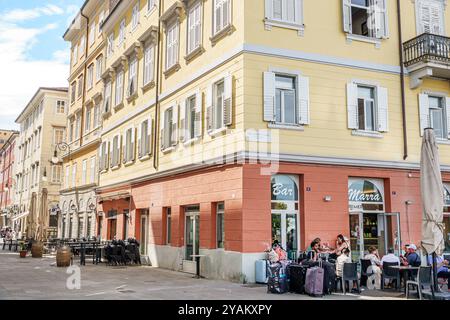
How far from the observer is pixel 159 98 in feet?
75.9

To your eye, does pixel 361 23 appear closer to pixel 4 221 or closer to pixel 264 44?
pixel 264 44

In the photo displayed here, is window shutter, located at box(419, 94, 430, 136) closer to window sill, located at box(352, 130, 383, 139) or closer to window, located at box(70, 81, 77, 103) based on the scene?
window sill, located at box(352, 130, 383, 139)

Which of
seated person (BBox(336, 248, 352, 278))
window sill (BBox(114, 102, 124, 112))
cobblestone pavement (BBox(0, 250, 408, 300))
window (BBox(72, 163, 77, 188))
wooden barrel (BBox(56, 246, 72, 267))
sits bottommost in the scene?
cobblestone pavement (BBox(0, 250, 408, 300))

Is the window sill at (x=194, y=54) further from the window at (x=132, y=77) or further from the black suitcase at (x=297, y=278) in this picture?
the black suitcase at (x=297, y=278)

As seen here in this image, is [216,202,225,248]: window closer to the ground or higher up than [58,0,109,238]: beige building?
closer to the ground

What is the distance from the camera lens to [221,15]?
58.9ft

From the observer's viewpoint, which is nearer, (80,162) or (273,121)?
(273,121)

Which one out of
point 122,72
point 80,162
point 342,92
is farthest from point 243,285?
point 80,162

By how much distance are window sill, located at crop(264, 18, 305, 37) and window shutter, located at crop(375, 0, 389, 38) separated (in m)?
3.26

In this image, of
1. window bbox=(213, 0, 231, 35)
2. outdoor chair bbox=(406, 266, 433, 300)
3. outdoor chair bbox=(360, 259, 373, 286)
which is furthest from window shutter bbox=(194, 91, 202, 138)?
outdoor chair bbox=(406, 266, 433, 300)

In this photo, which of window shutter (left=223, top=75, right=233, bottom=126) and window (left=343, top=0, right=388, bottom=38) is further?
window (left=343, top=0, right=388, bottom=38)

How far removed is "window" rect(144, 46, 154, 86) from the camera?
2461 centimetres

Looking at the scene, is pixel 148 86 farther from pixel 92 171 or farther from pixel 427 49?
pixel 427 49
